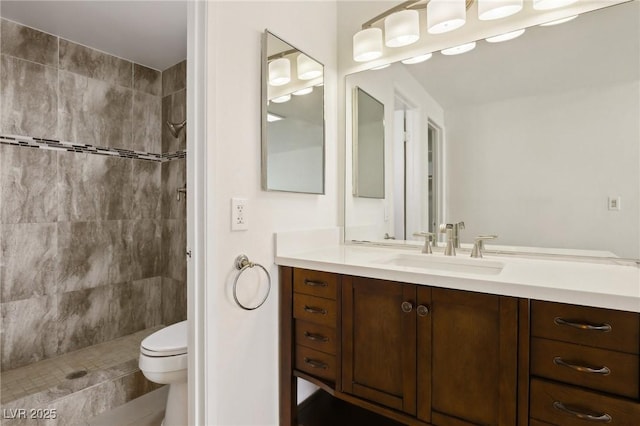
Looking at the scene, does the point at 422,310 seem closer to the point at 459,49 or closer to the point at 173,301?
the point at 459,49

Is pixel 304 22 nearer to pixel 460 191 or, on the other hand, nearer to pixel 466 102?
pixel 466 102

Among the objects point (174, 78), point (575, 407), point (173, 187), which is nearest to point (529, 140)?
point (575, 407)

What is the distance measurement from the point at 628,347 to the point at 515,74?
3.81ft

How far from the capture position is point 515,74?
1.47 m

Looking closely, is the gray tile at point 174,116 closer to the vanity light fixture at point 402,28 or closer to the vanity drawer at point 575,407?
the vanity light fixture at point 402,28

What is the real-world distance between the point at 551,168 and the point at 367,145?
2.95ft

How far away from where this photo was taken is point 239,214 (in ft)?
4.30

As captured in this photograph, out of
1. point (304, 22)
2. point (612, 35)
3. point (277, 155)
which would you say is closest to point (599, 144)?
point (612, 35)

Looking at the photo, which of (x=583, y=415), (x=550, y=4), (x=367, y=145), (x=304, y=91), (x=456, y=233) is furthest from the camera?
(x=367, y=145)

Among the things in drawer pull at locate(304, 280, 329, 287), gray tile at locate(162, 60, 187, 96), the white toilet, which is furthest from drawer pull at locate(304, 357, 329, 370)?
gray tile at locate(162, 60, 187, 96)

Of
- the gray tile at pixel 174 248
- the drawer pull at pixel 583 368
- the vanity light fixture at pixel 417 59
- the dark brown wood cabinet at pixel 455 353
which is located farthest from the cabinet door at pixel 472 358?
the gray tile at pixel 174 248

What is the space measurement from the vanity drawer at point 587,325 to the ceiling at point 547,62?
972 millimetres

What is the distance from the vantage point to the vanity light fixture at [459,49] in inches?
61.9

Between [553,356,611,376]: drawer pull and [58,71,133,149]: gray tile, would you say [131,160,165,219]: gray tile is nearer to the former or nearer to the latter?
[58,71,133,149]: gray tile
